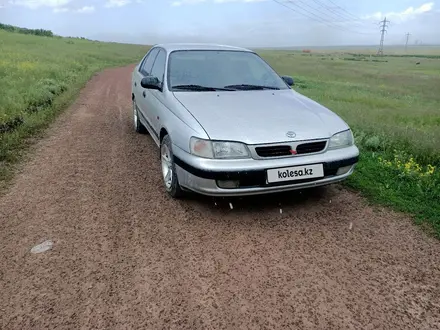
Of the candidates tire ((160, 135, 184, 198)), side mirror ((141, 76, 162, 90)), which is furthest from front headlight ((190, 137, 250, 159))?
side mirror ((141, 76, 162, 90))

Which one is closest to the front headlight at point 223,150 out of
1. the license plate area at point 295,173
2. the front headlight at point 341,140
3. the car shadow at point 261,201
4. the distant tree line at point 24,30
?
the license plate area at point 295,173

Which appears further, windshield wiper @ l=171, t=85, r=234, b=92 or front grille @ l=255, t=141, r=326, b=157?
windshield wiper @ l=171, t=85, r=234, b=92

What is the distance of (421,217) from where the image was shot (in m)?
3.62

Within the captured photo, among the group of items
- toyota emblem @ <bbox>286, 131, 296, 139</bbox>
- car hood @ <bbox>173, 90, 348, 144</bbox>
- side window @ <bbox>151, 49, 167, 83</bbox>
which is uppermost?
side window @ <bbox>151, 49, 167, 83</bbox>

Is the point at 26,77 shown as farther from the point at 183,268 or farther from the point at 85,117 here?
the point at 183,268

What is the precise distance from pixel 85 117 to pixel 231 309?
22.7 feet

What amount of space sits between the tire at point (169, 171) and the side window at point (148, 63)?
1.92m

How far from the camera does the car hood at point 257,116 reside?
3.34m

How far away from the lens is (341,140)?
367cm

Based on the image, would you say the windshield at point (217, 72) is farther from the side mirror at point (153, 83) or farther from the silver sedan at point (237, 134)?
the side mirror at point (153, 83)

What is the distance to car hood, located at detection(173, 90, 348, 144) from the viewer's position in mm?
3344

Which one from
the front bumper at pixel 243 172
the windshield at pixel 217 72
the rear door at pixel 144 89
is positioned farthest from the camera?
the rear door at pixel 144 89

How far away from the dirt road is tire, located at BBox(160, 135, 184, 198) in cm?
12

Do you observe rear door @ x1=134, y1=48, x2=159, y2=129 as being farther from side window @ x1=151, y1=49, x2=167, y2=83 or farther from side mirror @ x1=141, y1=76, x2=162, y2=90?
side mirror @ x1=141, y1=76, x2=162, y2=90
